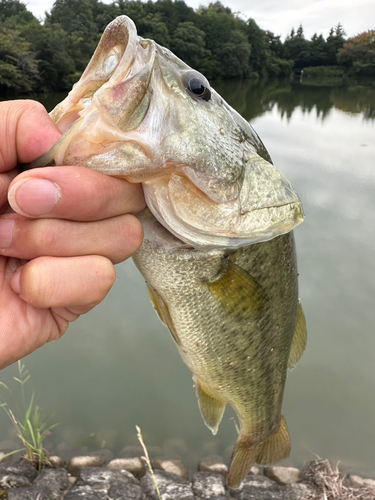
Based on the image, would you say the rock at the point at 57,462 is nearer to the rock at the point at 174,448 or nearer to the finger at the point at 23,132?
the rock at the point at 174,448

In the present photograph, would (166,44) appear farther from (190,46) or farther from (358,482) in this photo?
(358,482)

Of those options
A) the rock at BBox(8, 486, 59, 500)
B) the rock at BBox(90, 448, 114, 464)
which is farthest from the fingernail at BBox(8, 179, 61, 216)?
the rock at BBox(90, 448, 114, 464)

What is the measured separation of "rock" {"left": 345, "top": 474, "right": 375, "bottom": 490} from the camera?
2.75m

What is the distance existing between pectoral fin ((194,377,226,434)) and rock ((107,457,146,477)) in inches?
50.4

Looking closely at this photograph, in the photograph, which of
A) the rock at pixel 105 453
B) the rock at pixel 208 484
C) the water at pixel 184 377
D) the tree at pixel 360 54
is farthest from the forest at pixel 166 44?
the rock at pixel 208 484

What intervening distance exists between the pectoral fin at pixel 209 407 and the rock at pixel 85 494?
1.04m

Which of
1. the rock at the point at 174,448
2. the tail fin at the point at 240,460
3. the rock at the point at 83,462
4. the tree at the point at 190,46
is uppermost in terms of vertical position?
the tree at the point at 190,46

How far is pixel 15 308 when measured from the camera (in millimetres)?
1110

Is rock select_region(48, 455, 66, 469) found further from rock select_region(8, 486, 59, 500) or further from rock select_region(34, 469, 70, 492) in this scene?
rock select_region(8, 486, 59, 500)

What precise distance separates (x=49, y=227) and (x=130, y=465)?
2.58 metres

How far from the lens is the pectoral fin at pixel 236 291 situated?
129cm

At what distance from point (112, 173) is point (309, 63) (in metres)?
77.3

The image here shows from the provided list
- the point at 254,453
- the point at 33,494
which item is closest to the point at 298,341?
the point at 254,453

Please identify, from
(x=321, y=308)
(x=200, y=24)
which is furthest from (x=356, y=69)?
(x=321, y=308)
